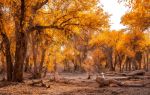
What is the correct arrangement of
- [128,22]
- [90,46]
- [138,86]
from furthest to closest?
1. [90,46]
2. [128,22]
3. [138,86]

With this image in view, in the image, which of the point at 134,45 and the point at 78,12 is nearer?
the point at 78,12

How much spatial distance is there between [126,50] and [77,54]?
10.9 meters

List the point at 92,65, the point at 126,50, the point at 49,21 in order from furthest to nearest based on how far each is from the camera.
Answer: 1. the point at 92,65
2. the point at 126,50
3. the point at 49,21

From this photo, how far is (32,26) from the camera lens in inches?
978

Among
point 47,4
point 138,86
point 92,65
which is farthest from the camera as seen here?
point 92,65

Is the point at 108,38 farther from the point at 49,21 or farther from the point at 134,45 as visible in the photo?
the point at 49,21

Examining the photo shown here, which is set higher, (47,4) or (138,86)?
(47,4)

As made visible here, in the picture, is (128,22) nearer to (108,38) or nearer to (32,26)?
(32,26)

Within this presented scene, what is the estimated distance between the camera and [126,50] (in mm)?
68250

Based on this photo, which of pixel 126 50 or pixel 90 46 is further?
pixel 90 46

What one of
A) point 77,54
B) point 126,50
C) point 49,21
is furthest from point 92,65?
point 49,21

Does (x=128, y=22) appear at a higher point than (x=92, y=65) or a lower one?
higher

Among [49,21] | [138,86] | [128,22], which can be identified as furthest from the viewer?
[128,22]

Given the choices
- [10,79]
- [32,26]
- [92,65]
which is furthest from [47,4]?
[92,65]
